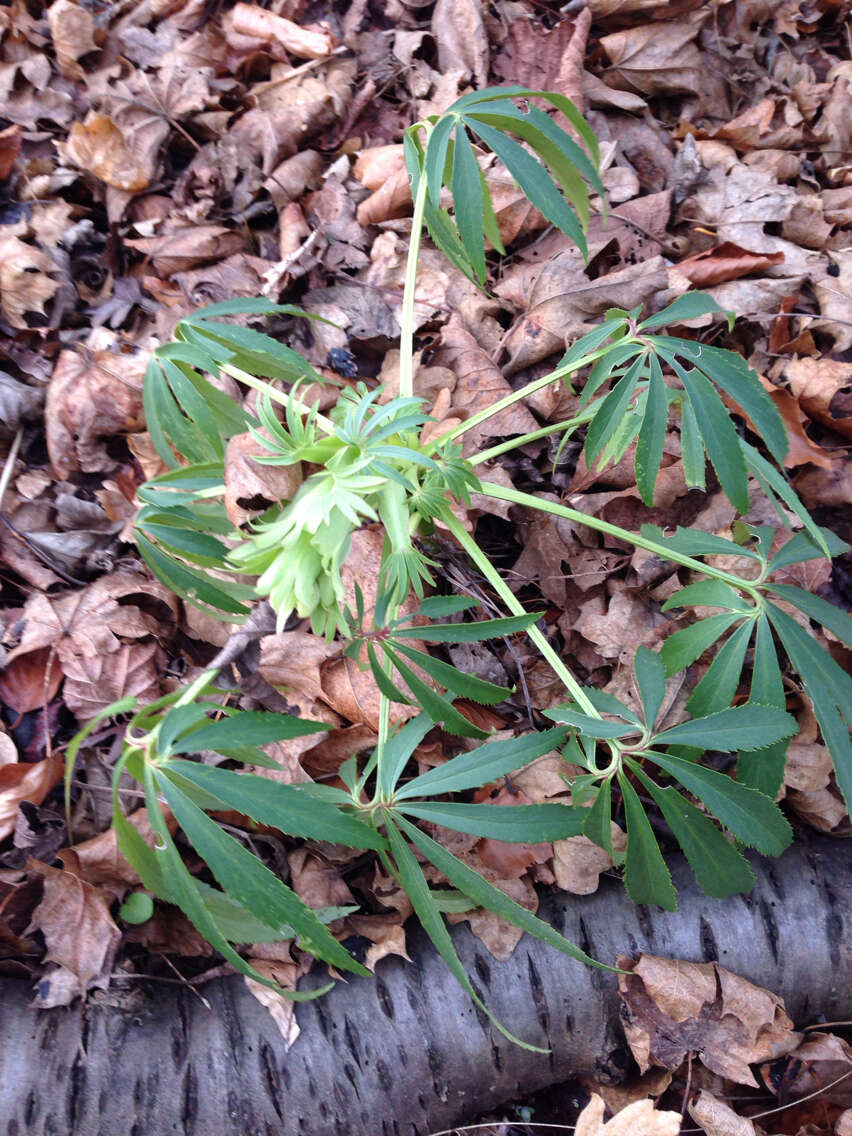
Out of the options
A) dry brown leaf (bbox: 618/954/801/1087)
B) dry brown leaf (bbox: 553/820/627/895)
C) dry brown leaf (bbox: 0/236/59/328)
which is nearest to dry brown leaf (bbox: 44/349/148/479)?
dry brown leaf (bbox: 0/236/59/328)

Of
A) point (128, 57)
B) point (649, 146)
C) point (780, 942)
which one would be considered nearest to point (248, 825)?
point (780, 942)

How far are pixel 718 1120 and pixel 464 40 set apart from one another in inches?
99.6

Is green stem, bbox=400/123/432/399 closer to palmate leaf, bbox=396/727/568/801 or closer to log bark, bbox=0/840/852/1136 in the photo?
palmate leaf, bbox=396/727/568/801

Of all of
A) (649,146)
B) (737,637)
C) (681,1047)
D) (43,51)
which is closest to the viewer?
(737,637)

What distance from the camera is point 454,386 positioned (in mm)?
1623

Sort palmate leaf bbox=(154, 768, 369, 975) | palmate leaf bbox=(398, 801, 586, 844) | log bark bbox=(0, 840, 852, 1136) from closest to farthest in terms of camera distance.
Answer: palmate leaf bbox=(154, 768, 369, 975), palmate leaf bbox=(398, 801, 586, 844), log bark bbox=(0, 840, 852, 1136)

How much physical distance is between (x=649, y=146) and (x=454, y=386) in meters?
0.90

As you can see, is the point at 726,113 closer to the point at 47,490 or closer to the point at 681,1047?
the point at 47,490

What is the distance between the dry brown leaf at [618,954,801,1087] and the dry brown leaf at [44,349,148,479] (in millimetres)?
1514

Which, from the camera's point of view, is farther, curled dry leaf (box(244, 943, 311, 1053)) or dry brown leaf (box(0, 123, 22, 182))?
dry brown leaf (box(0, 123, 22, 182))

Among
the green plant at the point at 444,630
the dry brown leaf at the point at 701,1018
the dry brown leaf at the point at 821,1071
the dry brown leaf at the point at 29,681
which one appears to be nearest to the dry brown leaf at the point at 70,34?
the green plant at the point at 444,630

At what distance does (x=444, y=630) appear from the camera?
1.04 metres

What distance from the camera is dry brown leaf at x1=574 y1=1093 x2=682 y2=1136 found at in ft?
3.87

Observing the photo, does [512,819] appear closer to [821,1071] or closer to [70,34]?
[821,1071]
